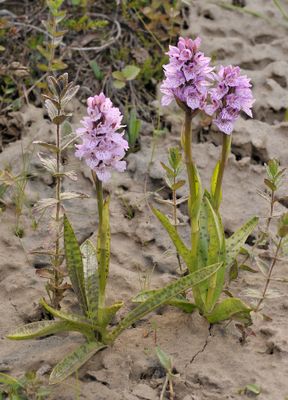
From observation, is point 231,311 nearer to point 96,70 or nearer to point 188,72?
point 188,72

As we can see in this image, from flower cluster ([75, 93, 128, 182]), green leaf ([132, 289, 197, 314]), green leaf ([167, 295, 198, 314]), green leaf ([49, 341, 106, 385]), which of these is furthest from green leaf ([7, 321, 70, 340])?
flower cluster ([75, 93, 128, 182])

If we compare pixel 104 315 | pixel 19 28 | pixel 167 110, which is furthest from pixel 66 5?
pixel 104 315

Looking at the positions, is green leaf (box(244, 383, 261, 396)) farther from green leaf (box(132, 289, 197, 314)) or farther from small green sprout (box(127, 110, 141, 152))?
small green sprout (box(127, 110, 141, 152))

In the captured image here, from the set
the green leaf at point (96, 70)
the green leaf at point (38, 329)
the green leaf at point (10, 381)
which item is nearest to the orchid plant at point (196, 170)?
the green leaf at point (38, 329)

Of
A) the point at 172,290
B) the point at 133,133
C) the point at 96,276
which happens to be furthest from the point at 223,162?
the point at 133,133

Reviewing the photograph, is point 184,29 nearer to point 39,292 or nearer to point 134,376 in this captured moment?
point 39,292

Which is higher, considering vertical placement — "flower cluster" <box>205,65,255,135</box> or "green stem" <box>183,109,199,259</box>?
"flower cluster" <box>205,65,255,135</box>

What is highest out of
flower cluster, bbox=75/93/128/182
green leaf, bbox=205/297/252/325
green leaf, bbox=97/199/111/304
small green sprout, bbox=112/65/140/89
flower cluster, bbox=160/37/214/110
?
flower cluster, bbox=160/37/214/110
